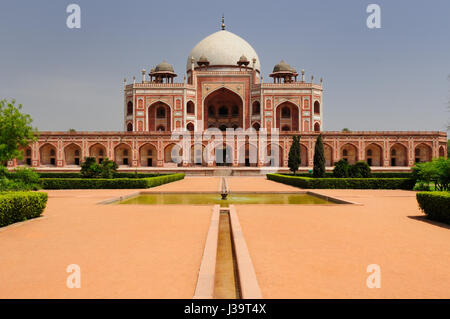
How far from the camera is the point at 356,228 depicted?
5531 mm

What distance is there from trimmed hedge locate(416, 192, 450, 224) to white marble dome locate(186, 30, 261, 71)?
112ft

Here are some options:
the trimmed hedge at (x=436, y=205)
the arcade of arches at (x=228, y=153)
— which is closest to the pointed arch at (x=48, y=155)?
the arcade of arches at (x=228, y=153)

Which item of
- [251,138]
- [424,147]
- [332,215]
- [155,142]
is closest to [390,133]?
[424,147]

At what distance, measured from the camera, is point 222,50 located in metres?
39.3

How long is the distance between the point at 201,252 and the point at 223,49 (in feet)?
123

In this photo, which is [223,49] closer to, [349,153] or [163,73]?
[163,73]

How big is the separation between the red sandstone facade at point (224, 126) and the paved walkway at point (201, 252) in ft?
76.4

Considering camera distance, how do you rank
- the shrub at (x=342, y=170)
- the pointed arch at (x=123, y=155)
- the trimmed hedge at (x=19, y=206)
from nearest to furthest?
the trimmed hedge at (x=19, y=206)
the shrub at (x=342, y=170)
the pointed arch at (x=123, y=155)

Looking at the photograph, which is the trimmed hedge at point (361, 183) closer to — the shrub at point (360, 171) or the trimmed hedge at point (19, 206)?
the shrub at point (360, 171)

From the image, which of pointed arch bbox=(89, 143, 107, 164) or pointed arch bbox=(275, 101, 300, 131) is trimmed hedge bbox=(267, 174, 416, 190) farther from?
pointed arch bbox=(89, 143, 107, 164)

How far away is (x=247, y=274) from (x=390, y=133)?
31472mm

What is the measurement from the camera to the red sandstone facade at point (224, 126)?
102 feet

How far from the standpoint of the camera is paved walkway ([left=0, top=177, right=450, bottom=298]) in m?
2.91
